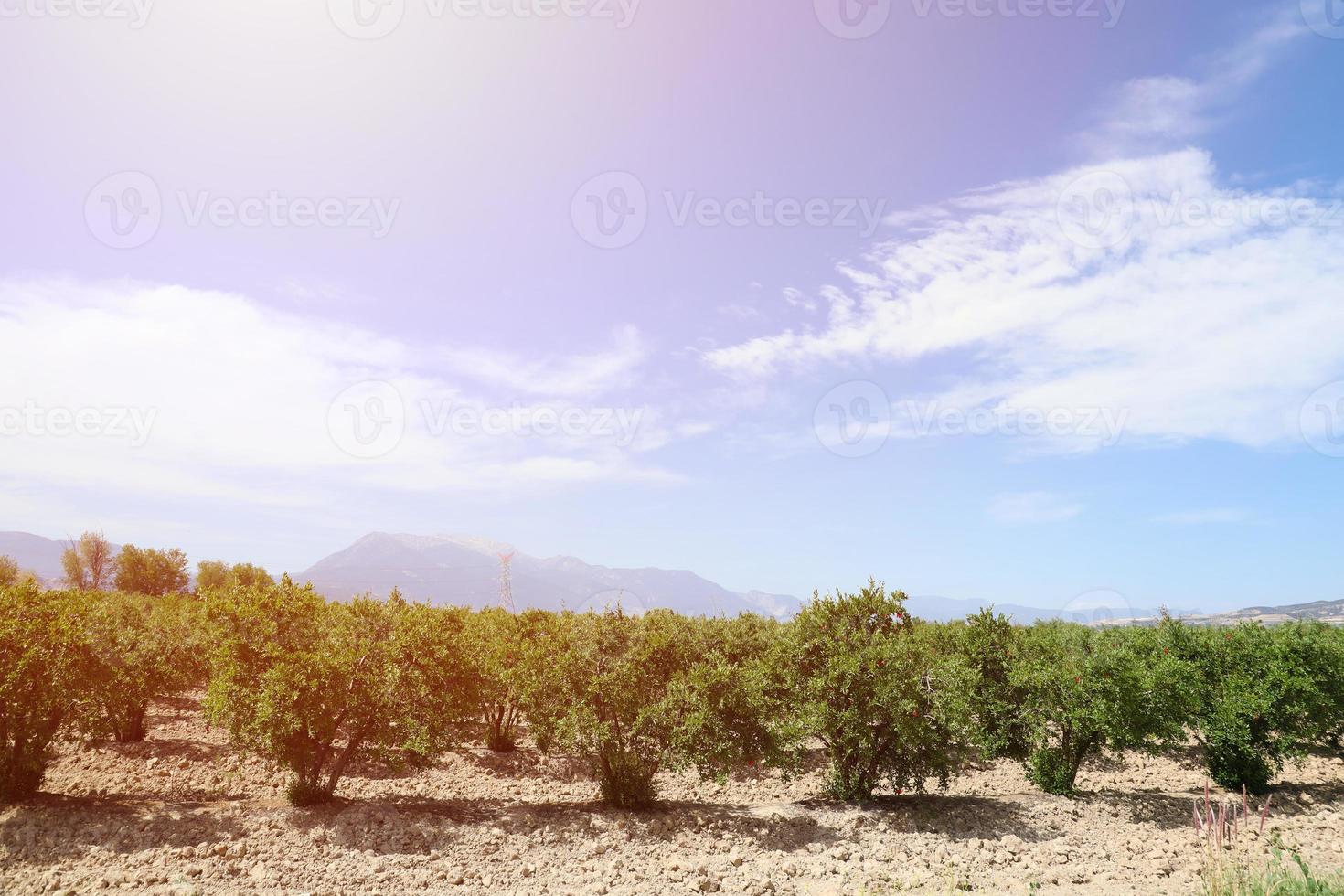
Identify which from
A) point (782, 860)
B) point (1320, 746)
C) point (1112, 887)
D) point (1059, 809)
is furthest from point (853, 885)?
point (1320, 746)

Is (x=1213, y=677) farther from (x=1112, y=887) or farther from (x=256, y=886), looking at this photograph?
(x=256, y=886)

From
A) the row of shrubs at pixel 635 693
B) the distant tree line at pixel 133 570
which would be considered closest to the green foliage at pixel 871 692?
the row of shrubs at pixel 635 693

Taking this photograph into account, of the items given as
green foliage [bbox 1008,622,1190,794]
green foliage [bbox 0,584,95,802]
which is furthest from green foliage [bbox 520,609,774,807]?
green foliage [bbox 0,584,95,802]

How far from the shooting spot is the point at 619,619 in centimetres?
2673

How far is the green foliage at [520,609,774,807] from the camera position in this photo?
23500 mm

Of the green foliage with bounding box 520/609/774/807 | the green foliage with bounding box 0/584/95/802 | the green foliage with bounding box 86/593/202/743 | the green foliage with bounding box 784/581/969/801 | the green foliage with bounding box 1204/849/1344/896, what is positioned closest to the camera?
the green foliage with bounding box 1204/849/1344/896

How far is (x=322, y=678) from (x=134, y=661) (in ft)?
35.0

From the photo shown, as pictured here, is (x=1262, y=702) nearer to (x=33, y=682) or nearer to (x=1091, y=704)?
(x=1091, y=704)

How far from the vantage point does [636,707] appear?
2434 centimetres

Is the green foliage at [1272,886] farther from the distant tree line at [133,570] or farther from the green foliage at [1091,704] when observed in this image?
the distant tree line at [133,570]

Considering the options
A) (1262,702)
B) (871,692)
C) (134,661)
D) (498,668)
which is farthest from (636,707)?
(1262,702)

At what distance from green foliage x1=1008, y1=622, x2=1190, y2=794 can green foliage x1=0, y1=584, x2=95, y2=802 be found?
3611cm

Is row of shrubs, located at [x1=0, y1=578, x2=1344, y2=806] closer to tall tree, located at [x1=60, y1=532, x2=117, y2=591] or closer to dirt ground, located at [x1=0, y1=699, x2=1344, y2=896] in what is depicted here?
dirt ground, located at [x1=0, y1=699, x2=1344, y2=896]

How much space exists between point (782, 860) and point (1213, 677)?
92.7 ft
